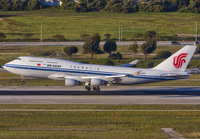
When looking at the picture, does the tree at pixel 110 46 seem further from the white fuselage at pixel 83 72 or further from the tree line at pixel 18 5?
the tree line at pixel 18 5

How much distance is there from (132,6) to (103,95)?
398 feet

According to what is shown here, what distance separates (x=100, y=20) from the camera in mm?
148875

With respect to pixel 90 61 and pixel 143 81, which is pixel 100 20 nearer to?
pixel 90 61

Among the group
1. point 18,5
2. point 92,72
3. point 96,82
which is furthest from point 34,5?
point 96,82

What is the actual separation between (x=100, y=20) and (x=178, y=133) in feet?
392

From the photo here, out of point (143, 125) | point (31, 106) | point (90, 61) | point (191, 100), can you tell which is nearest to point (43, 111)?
point (31, 106)

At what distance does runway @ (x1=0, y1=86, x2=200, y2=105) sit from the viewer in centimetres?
4778

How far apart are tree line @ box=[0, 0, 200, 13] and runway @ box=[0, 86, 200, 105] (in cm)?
11071

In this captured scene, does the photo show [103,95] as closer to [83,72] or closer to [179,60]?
[83,72]

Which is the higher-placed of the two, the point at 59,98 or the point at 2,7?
the point at 2,7

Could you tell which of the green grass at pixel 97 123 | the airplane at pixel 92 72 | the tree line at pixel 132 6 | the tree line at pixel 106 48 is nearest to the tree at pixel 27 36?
the tree line at pixel 106 48

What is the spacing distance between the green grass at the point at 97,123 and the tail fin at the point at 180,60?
9951mm

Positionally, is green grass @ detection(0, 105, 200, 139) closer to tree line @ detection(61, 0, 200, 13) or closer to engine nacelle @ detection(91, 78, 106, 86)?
engine nacelle @ detection(91, 78, 106, 86)

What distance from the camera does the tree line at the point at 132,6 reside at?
16607cm
